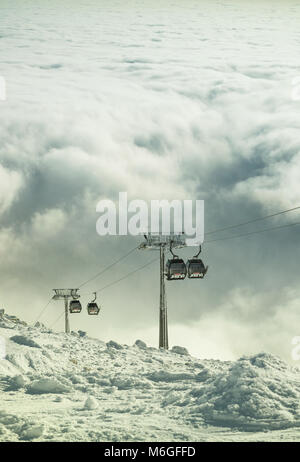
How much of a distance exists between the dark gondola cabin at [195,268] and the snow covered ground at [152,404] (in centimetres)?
460

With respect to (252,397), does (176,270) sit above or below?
above

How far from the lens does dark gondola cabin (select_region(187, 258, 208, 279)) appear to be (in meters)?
28.4

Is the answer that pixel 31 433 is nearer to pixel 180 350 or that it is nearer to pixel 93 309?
pixel 93 309

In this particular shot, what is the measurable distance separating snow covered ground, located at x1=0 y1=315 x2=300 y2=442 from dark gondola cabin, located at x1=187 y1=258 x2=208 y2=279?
460 cm

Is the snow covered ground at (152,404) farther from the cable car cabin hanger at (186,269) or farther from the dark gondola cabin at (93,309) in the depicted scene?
the dark gondola cabin at (93,309)

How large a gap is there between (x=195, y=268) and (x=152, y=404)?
7946 mm

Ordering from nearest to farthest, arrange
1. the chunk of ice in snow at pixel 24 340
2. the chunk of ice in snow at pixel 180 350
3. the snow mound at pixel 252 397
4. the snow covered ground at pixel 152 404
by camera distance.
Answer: the snow covered ground at pixel 152 404
the snow mound at pixel 252 397
the chunk of ice in snow at pixel 24 340
the chunk of ice in snow at pixel 180 350

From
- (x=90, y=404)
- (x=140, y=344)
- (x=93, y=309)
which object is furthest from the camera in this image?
(x=140, y=344)

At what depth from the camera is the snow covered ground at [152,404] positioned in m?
18.7

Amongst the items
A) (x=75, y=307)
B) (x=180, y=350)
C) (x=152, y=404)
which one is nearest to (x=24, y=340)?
(x=75, y=307)

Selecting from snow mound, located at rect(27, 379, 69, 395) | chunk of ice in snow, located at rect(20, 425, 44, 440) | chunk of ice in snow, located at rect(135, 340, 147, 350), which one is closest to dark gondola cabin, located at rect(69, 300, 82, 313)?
chunk of ice in snow, located at rect(135, 340, 147, 350)

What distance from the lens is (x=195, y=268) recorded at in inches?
1116

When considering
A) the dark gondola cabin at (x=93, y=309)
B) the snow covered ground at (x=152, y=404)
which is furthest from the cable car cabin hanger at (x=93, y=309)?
the snow covered ground at (x=152, y=404)

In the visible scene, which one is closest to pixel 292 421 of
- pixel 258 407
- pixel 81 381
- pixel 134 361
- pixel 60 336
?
pixel 258 407
